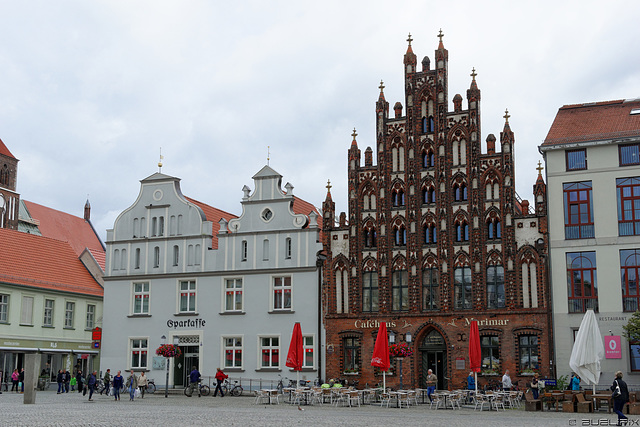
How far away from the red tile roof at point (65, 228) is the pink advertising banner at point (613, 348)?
5644cm

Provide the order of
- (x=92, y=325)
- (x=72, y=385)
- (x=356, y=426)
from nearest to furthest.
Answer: (x=356, y=426), (x=72, y=385), (x=92, y=325)

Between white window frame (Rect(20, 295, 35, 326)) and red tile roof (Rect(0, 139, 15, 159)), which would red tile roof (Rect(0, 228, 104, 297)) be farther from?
red tile roof (Rect(0, 139, 15, 159))

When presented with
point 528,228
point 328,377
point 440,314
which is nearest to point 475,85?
point 528,228

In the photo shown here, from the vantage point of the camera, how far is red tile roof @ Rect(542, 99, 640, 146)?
126 ft

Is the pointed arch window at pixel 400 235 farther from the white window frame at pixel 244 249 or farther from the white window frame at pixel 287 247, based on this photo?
the white window frame at pixel 244 249

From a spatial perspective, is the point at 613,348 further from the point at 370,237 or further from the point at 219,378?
the point at 219,378

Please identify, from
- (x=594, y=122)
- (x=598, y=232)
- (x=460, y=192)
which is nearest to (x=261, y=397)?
(x=460, y=192)

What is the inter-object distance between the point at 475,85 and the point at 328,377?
17289 millimetres

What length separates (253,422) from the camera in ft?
71.3

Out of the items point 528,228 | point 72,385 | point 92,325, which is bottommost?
point 72,385

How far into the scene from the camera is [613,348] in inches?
1431

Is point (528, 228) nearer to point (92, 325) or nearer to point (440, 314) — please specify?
point (440, 314)

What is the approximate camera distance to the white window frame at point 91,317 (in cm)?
5305

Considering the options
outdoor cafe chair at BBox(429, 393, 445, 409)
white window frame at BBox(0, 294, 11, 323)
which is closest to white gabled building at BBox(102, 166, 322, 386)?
white window frame at BBox(0, 294, 11, 323)
